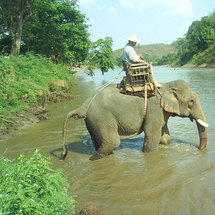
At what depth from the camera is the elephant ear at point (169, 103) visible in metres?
5.79

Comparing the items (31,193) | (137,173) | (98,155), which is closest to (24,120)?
(98,155)

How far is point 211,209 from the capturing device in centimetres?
381

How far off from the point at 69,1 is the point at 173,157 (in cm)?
2150

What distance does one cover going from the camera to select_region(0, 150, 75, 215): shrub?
2586 millimetres

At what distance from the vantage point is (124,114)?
5773 millimetres

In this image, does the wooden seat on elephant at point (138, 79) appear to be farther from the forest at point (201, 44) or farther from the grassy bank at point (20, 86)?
the forest at point (201, 44)

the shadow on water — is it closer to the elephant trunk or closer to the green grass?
the elephant trunk

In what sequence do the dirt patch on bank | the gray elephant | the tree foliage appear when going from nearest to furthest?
the gray elephant → the dirt patch on bank → the tree foliage

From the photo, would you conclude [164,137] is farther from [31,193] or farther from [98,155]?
[31,193]

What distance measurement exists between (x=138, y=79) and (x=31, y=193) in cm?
391

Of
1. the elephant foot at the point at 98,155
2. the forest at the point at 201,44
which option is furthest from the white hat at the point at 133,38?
the forest at the point at 201,44

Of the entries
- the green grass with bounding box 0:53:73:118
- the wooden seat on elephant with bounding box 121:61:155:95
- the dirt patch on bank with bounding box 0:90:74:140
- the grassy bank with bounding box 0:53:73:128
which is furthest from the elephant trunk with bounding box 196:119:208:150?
the green grass with bounding box 0:53:73:118

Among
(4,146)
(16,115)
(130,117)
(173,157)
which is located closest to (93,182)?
(130,117)

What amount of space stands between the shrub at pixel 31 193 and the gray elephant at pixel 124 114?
2.59 m
